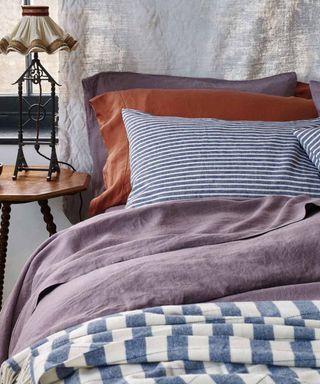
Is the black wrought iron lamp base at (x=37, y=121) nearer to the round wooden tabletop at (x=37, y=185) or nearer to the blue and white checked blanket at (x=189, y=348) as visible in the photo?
the round wooden tabletop at (x=37, y=185)

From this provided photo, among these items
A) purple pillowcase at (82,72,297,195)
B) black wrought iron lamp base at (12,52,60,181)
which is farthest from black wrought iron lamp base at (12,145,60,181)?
purple pillowcase at (82,72,297,195)

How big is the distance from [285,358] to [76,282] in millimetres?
598

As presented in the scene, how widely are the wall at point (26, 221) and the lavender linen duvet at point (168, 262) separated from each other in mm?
954

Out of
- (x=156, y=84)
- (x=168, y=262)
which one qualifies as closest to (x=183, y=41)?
(x=156, y=84)

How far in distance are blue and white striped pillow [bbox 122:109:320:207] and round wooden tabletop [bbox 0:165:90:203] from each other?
33 centimetres

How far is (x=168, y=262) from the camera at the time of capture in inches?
67.6

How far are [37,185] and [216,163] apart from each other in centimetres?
71

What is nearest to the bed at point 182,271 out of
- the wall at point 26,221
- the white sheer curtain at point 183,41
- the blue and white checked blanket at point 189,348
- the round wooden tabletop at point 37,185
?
the blue and white checked blanket at point 189,348

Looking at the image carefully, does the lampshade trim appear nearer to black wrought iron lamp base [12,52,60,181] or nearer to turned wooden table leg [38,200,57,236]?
black wrought iron lamp base [12,52,60,181]

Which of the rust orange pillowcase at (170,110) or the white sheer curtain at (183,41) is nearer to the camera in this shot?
the rust orange pillowcase at (170,110)

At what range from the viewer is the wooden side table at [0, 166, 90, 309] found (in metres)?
2.62

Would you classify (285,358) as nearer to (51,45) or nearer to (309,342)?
(309,342)

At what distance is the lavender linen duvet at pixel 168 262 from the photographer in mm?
1610

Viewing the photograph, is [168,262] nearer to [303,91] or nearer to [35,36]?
[35,36]
